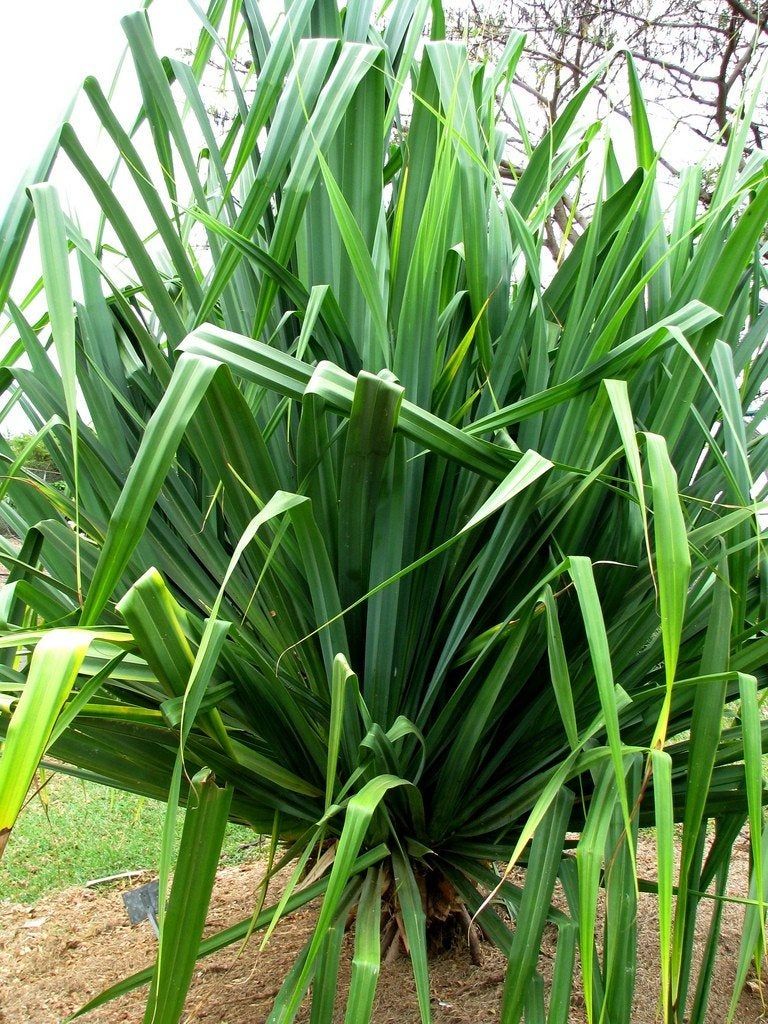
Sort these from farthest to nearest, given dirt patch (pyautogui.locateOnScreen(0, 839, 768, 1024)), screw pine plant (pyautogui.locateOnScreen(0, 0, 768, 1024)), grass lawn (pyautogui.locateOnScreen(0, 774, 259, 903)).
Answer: grass lawn (pyautogui.locateOnScreen(0, 774, 259, 903)) < dirt patch (pyautogui.locateOnScreen(0, 839, 768, 1024)) < screw pine plant (pyautogui.locateOnScreen(0, 0, 768, 1024))

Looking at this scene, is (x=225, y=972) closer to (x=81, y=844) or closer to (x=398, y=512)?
(x=398, y=512)

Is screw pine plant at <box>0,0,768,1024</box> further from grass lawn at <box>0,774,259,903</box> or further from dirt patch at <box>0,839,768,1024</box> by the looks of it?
grass lawn at <box>0,774,259,903</box>

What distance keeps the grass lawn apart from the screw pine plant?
769mm

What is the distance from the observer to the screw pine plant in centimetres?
67

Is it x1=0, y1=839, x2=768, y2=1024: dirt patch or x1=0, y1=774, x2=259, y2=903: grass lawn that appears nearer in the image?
x1=0, y1=839, x2=768, y2=1024: dirt patch

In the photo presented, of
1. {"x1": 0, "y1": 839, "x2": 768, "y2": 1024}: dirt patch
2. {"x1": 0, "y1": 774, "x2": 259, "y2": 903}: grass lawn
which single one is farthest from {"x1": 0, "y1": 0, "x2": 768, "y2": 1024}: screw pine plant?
{"x1": 0, "y1": 774, "x2": 259, "y2": 903}: grass lawn

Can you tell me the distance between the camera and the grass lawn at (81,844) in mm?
1670

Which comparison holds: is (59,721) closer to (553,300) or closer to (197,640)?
(197,640)

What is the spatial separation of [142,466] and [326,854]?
2.02 feet

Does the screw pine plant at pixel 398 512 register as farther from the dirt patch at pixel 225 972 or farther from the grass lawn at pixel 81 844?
the grass lawn at pixel 81 844

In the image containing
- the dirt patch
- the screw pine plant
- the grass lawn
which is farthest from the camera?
the grass lawn

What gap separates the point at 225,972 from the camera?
1.13 meters

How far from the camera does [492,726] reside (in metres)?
0.94

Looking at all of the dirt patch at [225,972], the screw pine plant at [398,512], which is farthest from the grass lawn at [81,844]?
the screw pine plant at [398,512]
